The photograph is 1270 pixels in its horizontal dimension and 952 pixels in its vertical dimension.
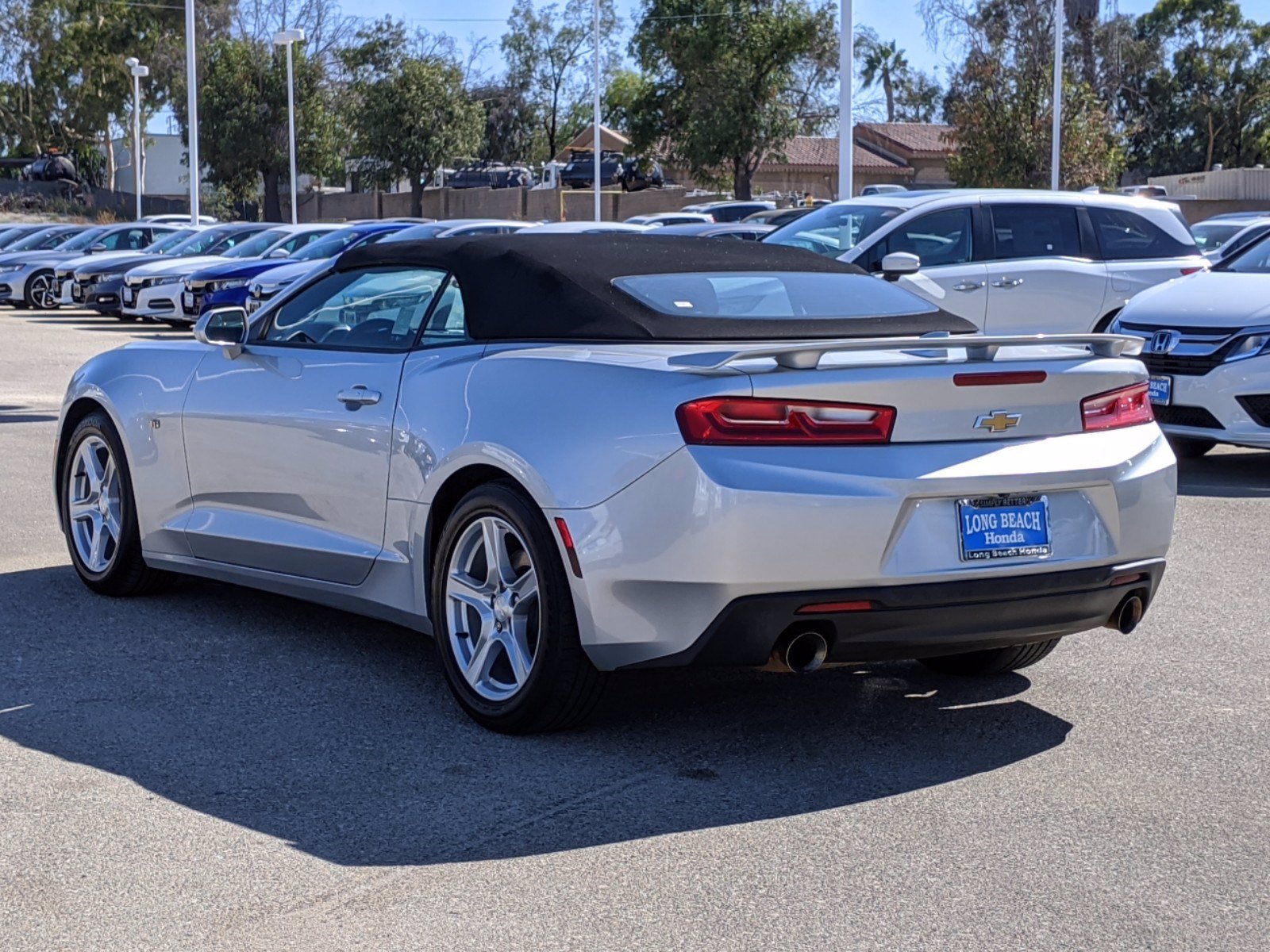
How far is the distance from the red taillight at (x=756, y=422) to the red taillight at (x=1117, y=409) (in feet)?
3.03

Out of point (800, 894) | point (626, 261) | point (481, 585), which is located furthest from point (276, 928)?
point (626, 261)

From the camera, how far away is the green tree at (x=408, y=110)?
193ft

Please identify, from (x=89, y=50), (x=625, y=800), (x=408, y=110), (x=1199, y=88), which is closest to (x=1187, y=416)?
(x=625, y=800)

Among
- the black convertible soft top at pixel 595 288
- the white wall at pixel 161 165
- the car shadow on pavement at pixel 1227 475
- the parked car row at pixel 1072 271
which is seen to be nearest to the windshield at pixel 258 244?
the parked car row at pixel 1072 271

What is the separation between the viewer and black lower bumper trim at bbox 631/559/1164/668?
4672 mm

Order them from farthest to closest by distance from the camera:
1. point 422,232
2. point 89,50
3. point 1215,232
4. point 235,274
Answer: point 89,50, point 1215,232, point 235,274, point 422,232

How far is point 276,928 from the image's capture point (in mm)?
3771

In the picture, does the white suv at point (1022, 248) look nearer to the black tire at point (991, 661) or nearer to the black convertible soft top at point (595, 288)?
the black convertible soft top at point (595, 288)

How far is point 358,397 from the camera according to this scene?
581 cm

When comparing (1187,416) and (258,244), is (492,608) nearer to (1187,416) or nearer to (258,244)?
(1187,416)

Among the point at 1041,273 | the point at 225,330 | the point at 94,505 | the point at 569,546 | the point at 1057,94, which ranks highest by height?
the point at 1057,94

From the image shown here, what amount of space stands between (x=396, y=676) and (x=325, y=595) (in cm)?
39

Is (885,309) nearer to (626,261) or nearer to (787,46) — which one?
(626,261)

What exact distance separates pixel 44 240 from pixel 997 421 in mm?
A: 34500
